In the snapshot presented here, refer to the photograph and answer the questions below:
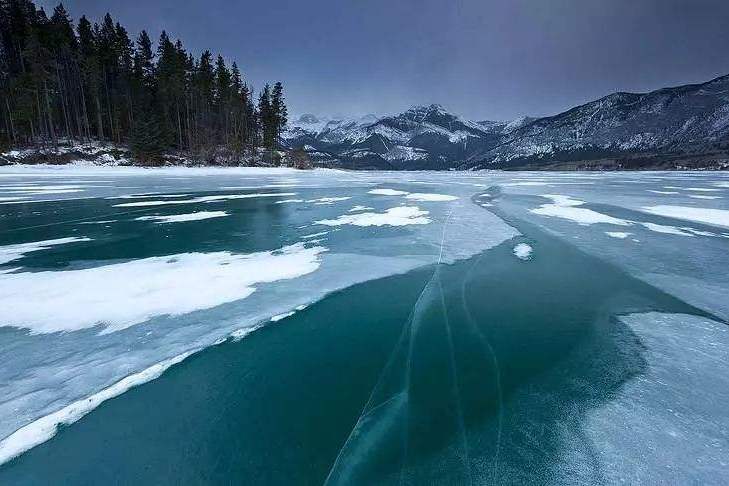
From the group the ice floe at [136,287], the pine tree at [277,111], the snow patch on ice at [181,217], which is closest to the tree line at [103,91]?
the pine tree at [277,111]

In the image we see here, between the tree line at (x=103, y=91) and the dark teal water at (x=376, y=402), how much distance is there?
4470 centimetres

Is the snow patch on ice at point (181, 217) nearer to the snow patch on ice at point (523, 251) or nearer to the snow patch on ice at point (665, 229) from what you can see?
the snow patch on ice at point (523, 251)

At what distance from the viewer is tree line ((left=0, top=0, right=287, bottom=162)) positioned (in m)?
39.9

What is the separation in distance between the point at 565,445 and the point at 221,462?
7.12 ft

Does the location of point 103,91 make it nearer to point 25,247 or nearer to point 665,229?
point 25,247

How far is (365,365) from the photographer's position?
10.3 ft

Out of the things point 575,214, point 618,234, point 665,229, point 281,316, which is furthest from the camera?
point 575,214

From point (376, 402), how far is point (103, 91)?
64.9 meters

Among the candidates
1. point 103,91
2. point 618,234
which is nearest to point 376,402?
point 618,234

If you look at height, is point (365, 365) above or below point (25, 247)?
below

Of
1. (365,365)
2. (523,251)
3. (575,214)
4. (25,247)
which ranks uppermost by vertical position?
(575,214)

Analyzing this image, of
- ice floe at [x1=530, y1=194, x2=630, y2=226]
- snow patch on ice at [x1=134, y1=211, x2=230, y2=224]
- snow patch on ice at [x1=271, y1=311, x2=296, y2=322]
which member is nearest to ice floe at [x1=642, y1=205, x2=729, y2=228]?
ice floe at [x1=530, y1=194, x2=630, y2=226]

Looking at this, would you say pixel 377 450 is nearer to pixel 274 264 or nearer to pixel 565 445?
pixel 565 445

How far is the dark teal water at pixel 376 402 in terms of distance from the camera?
2.05m
